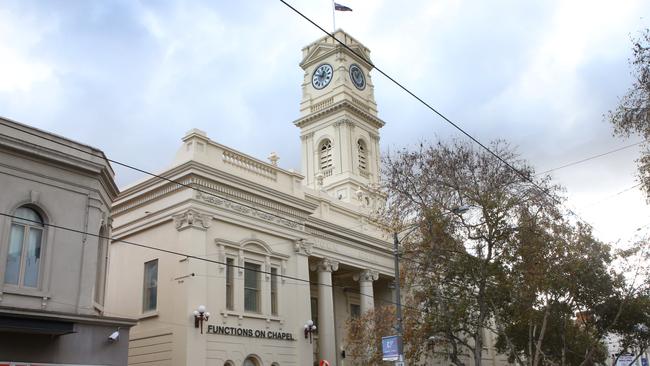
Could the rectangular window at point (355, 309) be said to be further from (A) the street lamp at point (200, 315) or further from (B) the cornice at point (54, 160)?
(B) the cornice at point (54, 160)

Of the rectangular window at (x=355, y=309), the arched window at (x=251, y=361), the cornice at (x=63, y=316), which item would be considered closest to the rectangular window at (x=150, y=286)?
the arched window at (x=251, y=361)

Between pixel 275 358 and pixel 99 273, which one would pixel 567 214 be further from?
pixel 99 273

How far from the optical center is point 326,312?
2978 cm

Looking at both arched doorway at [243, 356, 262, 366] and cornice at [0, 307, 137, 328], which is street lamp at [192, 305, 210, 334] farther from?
cornice at [0, 307, 137, 328]

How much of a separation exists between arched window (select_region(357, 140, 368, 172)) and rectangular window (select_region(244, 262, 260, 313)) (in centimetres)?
2054

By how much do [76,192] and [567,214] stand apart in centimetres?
1716

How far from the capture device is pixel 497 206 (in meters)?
23.2

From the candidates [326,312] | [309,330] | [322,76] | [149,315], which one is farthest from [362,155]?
[149,315]

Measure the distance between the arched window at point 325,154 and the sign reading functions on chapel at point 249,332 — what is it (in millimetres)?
20807

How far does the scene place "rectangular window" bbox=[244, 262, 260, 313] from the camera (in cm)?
2558

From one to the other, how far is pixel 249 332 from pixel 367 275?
9916 millimetres

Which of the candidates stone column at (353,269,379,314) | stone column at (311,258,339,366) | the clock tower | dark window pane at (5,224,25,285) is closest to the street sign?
stone column at (311,258,339,366)

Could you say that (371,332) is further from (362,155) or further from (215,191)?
(362,155)

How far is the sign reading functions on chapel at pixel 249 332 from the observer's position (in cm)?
2345
